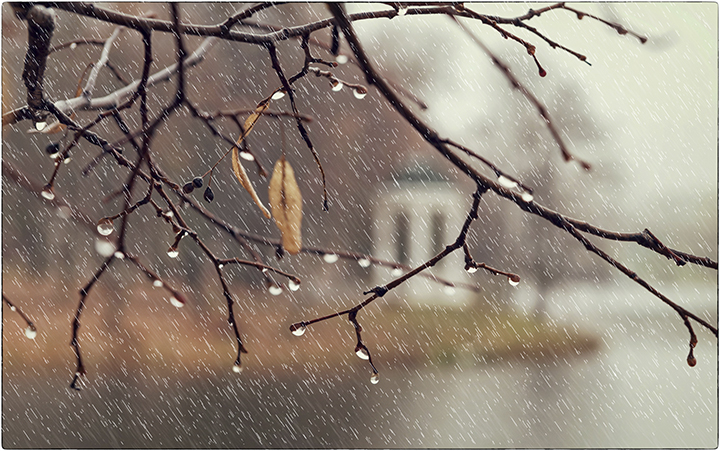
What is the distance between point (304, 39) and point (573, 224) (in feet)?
1.44

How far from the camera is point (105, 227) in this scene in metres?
0.76

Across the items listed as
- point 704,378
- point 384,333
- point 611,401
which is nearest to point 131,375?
point 384,333

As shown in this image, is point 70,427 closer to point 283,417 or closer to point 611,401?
point 283,417

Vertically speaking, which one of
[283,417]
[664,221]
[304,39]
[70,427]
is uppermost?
[304,39]

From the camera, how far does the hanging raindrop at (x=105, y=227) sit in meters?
0.72

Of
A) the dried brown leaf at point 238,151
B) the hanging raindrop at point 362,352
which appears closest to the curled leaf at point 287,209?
the dried brown leaf at point 238,151

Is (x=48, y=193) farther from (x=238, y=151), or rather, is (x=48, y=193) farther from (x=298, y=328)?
(x=298, y=328)

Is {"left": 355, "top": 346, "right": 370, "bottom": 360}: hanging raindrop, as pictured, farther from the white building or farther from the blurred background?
the white building

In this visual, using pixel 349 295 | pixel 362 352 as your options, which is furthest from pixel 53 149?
pixel 349 295

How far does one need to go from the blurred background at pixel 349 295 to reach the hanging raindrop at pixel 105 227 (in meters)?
3.76

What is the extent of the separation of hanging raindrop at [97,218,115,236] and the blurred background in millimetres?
3760

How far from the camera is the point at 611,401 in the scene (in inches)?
249

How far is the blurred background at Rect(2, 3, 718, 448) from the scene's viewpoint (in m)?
5.42

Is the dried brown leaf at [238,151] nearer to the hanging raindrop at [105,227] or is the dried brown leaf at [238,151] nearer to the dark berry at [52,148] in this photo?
the hanging raindrop at [105,227]
